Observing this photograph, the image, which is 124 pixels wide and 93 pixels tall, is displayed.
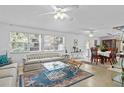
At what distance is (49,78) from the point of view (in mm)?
1829

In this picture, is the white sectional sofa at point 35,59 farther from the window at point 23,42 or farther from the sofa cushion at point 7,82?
the sofa cushion at point 7,82

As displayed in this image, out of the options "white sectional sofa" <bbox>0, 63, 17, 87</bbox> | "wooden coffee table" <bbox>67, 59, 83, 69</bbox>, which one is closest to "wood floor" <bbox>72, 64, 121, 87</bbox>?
"wooden coffee table" <bbox>67, 59, 83, 69</bbox>

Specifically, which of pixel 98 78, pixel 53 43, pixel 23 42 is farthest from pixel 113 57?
pixel 23 42

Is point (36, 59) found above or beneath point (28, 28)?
beneath

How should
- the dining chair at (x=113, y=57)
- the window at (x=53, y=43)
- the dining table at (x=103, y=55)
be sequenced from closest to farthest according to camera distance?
the dining chair at (x=113, y=57)
the window at (x=53, y=43)
the dining table at (x=103, y=55)

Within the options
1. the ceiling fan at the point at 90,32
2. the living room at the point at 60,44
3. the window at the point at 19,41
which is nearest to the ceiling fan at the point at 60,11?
the living room at the point at 60,44

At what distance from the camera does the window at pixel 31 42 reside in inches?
75.9

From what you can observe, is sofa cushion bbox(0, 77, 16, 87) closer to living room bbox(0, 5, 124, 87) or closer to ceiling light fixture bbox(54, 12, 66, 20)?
living room bbox(0, 5, 124, 87)

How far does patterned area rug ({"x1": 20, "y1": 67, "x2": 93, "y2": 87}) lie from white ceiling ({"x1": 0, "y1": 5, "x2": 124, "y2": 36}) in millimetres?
727

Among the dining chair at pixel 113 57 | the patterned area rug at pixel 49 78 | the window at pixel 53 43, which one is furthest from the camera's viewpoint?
the window at pixel 53 43

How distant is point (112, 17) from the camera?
197 centimetres
